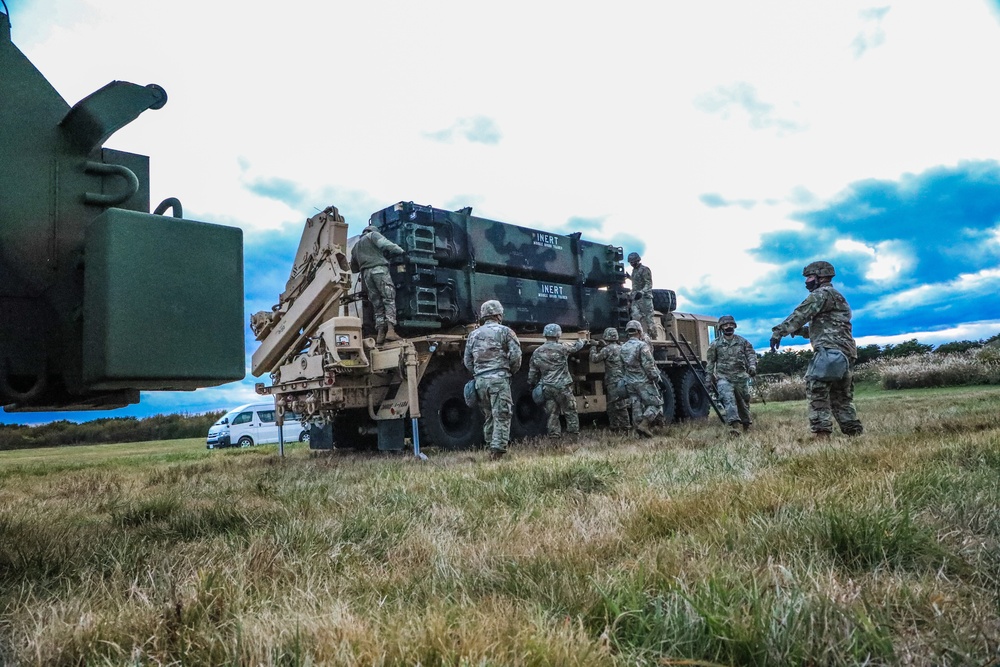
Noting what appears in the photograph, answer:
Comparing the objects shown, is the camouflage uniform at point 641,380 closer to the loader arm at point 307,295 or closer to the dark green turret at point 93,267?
the loader arm at point 307,295

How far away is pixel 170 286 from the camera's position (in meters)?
2.13

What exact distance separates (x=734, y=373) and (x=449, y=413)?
13.9 feet

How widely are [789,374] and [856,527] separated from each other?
81.8 ft

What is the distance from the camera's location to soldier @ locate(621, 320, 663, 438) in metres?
9.47

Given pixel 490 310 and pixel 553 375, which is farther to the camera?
pixel 553 375

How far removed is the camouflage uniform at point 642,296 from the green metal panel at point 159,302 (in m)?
10.2

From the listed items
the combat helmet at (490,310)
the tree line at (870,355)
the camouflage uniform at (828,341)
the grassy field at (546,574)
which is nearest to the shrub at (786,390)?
the tree line at (870,355)

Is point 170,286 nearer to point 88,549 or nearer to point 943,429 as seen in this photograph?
point 88,549

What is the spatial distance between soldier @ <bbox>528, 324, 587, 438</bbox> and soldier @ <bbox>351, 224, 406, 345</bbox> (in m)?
2.02

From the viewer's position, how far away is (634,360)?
380 inches

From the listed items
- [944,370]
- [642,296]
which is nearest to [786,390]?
[944,370]

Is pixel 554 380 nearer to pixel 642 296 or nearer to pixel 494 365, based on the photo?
pixel 494 365

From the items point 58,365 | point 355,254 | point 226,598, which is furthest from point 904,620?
point 355,254

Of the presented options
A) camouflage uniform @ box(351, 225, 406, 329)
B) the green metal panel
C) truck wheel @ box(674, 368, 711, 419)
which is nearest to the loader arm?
camouflage uniform @ box(351, 225, 406, 329)
